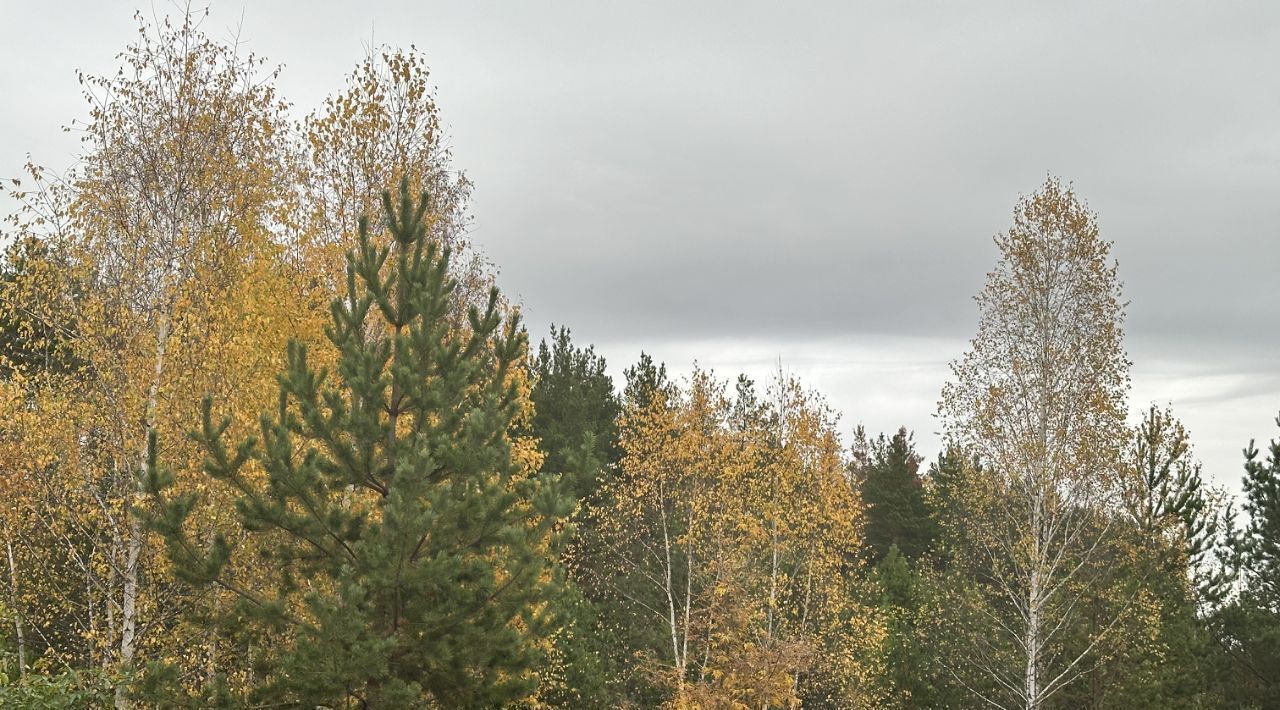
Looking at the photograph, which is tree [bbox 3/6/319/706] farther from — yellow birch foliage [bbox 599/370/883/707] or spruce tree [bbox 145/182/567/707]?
yellow birch foliage [bbox 599/370/883/707]

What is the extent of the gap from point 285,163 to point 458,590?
7.99 metres

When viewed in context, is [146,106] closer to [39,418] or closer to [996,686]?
[39,418]

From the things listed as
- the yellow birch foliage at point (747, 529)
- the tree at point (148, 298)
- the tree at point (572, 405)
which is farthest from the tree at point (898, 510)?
the tree at point (148, 298)

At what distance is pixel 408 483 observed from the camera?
9961 millimetres

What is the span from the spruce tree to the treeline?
4 cm

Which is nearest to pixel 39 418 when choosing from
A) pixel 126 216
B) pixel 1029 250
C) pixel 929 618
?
pixel 126 216

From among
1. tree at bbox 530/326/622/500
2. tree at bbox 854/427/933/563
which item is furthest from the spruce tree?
tree at bbox 854/427/933/563

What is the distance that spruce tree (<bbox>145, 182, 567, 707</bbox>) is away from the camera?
961 cm

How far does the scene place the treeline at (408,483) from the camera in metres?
10.2

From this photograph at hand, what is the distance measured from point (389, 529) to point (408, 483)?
468 mm

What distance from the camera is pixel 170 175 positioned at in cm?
1398

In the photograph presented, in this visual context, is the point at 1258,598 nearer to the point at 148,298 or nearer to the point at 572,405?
the point at 572,405

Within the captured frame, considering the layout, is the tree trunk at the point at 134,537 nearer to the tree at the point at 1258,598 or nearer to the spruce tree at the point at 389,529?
the spruce tree at the point at 389,529

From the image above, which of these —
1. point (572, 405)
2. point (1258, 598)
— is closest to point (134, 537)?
point (572, 405)
